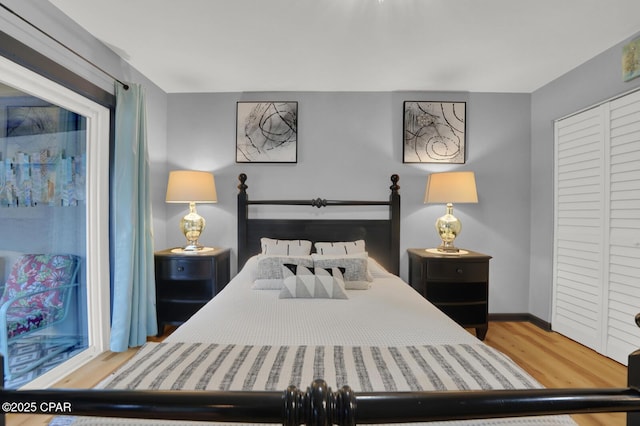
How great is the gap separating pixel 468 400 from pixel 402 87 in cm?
293

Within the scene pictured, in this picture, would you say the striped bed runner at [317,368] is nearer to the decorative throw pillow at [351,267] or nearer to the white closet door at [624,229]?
the decorative throw pillow at [351,267]

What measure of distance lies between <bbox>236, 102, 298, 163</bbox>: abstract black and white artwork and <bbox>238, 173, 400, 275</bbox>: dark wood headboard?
0.30 m

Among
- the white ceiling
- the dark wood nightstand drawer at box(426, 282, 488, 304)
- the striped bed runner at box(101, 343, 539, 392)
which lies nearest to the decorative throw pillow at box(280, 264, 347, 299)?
the striped bed runner at box(101, 343, 539, 392)

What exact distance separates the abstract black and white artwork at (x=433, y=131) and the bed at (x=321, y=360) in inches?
21.2

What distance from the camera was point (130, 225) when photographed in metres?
2.35

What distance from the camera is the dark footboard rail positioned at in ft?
1.64

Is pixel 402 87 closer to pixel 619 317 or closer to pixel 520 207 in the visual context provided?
pixel 520 207

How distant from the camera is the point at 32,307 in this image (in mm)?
1929

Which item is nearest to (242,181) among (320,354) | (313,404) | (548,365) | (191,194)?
(191,194)

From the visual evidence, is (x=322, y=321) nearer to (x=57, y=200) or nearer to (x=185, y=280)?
(x=185, y=280)

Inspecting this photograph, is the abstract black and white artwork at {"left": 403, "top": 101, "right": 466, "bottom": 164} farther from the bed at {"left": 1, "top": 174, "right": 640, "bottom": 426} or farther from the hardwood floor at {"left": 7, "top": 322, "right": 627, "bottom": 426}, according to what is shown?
the hardwood floor at {"left": 7, "top": 322, "right": 627, "bottom": 426}

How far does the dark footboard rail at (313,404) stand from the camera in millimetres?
500

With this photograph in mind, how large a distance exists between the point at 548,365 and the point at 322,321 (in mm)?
1913

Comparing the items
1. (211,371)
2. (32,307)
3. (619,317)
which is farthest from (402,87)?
(32,307)
